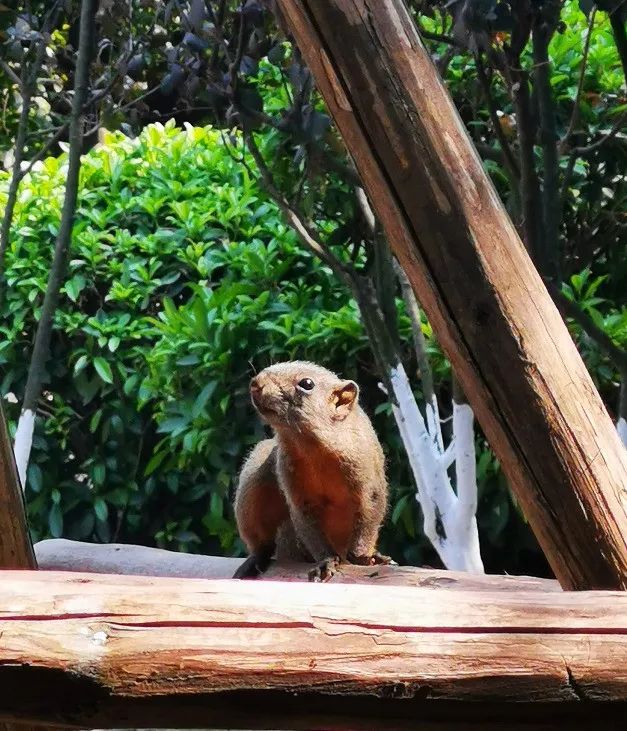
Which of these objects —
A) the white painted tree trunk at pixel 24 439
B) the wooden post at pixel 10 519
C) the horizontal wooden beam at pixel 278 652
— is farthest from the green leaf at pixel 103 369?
the horizontal wooden beam at pixel 278 652

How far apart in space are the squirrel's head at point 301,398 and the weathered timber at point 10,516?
96cm

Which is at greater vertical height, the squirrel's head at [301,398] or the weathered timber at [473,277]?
the weathered timber at [473,277]

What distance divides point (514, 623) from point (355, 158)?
37.1 inches

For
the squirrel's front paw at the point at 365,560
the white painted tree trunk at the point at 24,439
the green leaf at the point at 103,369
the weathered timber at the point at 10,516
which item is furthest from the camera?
the green leaf at the point at 103,369

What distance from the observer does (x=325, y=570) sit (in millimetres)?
2945

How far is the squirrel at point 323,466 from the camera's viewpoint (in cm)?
308

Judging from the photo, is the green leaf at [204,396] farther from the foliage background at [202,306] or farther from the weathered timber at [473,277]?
the weathered timber at [473,277]

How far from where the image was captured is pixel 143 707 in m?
1.39

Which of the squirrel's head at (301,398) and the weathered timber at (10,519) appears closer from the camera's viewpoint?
the weathered timber at (10,519)

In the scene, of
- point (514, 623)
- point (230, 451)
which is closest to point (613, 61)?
point (230, 451)

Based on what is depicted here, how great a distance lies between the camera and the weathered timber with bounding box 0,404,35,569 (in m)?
2.11

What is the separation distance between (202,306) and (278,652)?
123 inches

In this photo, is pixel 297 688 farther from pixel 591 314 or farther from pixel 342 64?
pixel 591 314

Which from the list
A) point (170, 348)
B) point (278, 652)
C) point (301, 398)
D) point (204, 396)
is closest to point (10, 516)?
point (278, 652)
